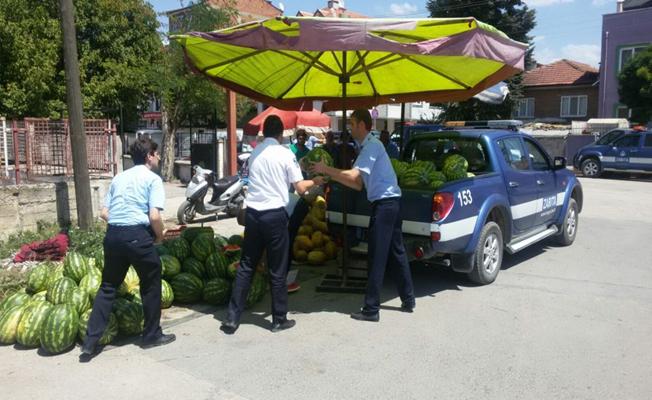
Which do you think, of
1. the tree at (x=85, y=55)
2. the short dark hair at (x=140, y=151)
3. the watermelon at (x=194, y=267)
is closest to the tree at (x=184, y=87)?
the tree at (x=85, y=55)

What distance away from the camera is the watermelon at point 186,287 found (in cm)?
584

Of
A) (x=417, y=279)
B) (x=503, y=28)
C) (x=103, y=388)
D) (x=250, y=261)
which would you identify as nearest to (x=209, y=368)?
(x=103, y=388)

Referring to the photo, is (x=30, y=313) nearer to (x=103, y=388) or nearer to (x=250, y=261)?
(x=103, y=388)

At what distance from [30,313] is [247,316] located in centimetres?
200

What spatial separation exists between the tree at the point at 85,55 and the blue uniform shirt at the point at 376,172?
12785mm

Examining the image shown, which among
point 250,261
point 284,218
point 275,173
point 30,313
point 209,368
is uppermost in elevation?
point 275,173

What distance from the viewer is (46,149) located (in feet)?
29.5

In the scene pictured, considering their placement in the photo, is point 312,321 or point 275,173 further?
point 312,321

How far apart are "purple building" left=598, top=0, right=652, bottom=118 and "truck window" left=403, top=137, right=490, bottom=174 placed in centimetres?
2880

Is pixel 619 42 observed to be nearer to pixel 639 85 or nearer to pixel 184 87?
pixel 639 85

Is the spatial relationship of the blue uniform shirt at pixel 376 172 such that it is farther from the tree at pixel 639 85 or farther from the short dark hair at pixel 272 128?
the tree at pixel 639 85

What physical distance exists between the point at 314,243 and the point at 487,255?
2460 mm

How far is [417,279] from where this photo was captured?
23.1ft

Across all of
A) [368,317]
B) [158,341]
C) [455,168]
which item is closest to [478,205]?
[455,168]
